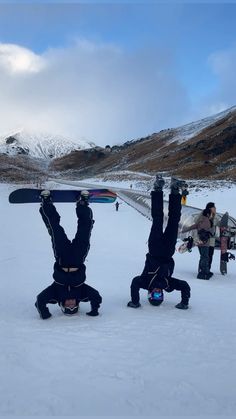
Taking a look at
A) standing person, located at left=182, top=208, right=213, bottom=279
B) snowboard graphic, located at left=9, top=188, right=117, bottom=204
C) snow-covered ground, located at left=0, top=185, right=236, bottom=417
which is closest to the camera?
snow-covered ground, located at left=0, top=185, right=236, bottom=417

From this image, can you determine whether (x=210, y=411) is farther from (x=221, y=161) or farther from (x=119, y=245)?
(x=221, y=161)

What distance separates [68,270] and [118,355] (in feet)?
6.21

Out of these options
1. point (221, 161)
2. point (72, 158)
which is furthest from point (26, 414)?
point (72, 158)

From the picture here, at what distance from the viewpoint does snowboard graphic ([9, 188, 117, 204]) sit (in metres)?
7.67

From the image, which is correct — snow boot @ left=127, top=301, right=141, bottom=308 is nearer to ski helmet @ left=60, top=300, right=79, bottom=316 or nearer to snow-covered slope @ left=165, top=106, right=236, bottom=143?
ski helmet @ left=60, top=300, right=79, bottom=316

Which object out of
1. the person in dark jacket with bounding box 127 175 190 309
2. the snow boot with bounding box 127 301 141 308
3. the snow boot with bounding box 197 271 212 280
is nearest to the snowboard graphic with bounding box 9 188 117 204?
the person in dark jacket with bounding box 127 175 190 309

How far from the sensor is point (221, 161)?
265 feet

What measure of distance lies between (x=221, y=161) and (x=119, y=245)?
225 feet

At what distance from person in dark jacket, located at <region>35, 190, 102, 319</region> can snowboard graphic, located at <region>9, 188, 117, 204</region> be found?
490 millimetres

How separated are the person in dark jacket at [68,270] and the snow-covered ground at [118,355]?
24cm

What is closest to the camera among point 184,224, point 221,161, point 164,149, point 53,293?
point 53,293

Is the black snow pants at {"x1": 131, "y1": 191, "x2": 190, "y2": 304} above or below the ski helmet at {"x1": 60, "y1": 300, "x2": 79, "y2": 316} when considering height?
above

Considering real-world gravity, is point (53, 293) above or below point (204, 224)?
below

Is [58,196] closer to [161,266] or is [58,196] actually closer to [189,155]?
[161,266]
